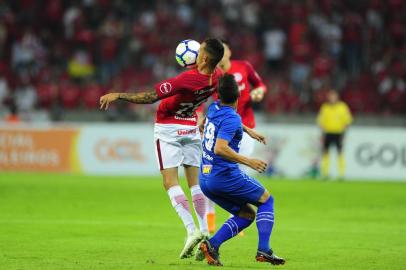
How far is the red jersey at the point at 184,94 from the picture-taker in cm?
934

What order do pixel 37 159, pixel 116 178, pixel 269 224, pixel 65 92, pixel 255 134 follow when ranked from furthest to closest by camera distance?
1. pixel 65 92
2. pixel 37 159
3. pixel 116 178
4. pixel 255 134
5. pixel 269 224

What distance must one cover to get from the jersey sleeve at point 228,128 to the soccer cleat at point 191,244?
1331 millimetres

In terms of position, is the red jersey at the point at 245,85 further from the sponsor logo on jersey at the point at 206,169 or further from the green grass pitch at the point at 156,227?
the sponsor logo on jersey at the point at 206,169

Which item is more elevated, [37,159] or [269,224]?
[269,224]

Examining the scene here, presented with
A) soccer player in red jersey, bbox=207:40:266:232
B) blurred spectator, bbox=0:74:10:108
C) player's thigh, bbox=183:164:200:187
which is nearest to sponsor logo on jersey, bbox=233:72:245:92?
soccer player in red jersey, bbox=207:40:266:232

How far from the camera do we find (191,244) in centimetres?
932

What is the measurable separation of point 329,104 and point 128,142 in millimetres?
5251

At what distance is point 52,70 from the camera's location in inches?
1128

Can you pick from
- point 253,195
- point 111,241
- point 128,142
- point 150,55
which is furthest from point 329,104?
point 253,195

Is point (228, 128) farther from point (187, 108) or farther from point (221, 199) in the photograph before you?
point (187, 108)

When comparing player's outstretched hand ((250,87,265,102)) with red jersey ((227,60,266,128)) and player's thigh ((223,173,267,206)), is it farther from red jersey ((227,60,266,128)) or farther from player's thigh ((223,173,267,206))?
player's thigh ((223,173,267,206))

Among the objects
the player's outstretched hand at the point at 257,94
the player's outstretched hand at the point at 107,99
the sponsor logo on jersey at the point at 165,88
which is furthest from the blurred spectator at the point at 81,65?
the player's outstretched hand at the point at 107,99

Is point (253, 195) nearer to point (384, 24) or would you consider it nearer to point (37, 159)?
point (37, 159)

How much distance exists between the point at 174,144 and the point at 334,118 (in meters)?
13.4
